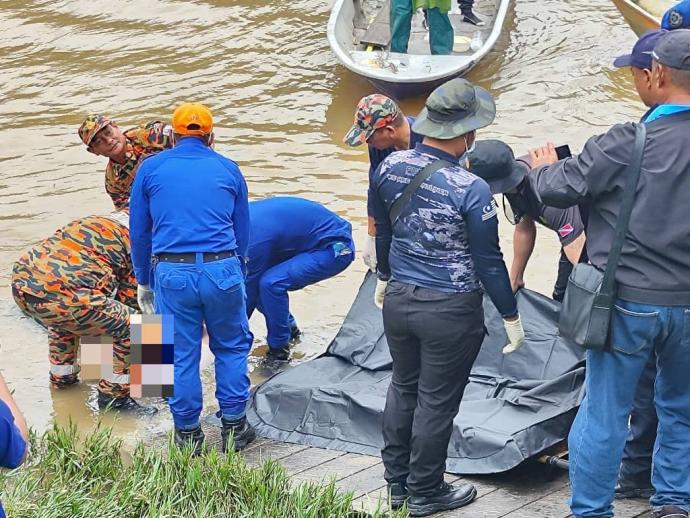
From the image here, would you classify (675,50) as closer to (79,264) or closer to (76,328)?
(79,264)

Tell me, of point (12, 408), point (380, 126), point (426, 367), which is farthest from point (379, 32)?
point (12, 408)

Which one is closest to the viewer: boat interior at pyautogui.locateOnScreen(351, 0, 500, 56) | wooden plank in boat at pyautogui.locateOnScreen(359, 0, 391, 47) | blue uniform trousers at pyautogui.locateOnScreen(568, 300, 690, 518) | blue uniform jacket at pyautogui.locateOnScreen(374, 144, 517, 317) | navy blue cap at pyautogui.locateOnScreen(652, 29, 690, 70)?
navy blue cap at pyautogui.locateOnScreen(652, 29, 690, 70)

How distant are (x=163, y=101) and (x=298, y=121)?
5.63 ft

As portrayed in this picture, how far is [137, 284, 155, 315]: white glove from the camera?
5.59m

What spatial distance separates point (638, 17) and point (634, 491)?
7.34 meters

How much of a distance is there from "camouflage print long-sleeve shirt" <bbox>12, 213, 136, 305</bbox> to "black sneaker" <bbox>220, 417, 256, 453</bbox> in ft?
3.47

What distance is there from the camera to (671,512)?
396 cm

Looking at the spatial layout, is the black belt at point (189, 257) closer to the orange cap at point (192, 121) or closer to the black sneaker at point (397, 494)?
the orange cap at point (192, 121)

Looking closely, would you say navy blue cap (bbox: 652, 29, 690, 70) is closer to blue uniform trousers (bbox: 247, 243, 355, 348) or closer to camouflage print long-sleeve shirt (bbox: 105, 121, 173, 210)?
blue uniform trousers (bbox: 247, 243, 355, 348)

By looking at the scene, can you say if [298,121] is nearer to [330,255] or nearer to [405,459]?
[330,255]

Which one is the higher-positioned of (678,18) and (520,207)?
(678,18)

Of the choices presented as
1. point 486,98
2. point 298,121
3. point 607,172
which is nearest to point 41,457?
point 486,98

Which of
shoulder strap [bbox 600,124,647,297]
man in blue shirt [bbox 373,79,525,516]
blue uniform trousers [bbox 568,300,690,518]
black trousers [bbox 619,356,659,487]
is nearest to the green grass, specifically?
man in blue shirt [bbox 373,79,525,516]

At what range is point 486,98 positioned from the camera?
175 inches
